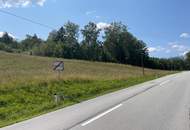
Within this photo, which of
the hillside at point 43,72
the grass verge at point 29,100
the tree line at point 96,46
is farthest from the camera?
the tree line at point 96,46

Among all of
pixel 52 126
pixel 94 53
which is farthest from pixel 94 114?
pixel 94 53

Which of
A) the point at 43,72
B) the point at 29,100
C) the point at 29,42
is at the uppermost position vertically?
the point at 29,42

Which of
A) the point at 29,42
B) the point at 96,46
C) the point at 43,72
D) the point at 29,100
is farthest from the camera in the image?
the point at 29,42

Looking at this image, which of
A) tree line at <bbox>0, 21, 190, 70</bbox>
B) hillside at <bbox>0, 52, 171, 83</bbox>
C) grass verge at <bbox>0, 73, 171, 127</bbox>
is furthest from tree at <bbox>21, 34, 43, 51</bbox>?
grass verge at <bbox>0, 73, 171, 127</bbox>

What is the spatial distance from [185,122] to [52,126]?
12.0ft

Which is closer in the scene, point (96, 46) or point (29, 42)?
point (96, 46)

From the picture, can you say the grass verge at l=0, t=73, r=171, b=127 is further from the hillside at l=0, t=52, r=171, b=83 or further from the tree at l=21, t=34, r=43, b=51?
the tree at l=21, t=34, r=43, b=51

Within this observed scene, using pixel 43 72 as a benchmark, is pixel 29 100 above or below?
below

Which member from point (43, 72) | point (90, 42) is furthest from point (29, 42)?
point (43, 72)

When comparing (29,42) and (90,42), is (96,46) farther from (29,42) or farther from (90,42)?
(29,42)

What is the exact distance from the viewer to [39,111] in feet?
43.1

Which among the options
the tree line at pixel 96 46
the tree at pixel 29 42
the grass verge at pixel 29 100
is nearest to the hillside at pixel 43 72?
the grass verge at pixel 29 100

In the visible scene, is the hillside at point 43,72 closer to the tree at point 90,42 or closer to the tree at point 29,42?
the tree at point 90,42

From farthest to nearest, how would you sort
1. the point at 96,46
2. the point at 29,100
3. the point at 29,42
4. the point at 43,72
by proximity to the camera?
1. the point at 29,42
2. the point at 96,46
3. the point at 43,72
4. the point at 29,100
